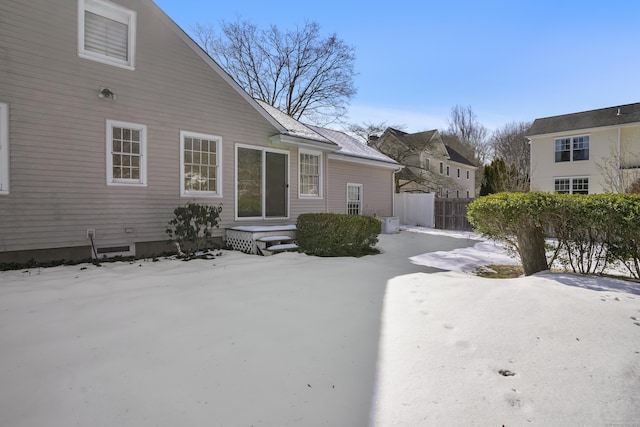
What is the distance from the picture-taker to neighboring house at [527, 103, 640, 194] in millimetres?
16656

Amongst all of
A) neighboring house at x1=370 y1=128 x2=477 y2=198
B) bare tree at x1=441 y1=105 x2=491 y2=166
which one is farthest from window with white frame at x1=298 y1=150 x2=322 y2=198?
bare tree at x1=441 y1=105 x2=491 y2=166

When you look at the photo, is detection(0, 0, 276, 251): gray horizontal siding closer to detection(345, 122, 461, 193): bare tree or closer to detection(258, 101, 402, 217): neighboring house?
detection(258, 101, 402, 217): neighboring house

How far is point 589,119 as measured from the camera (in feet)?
60.1

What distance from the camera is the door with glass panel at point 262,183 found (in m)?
8.74

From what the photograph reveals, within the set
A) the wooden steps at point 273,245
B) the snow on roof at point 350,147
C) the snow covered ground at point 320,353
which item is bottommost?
the snow covered ground at point 320,353

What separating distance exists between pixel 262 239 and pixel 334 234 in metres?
1.63

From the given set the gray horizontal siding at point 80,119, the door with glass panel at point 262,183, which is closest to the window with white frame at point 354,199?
the door with glass panel at point 262,183

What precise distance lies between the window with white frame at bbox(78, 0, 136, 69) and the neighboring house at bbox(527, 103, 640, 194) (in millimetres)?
19472

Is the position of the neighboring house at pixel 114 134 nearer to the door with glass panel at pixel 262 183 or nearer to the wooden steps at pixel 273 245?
the door with glass panel at pixel 262 183

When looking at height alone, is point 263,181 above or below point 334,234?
above

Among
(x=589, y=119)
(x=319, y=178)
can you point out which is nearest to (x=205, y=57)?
(x=319, y=178)

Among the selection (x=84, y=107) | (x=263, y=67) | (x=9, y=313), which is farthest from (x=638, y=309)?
(x=263, y=67)

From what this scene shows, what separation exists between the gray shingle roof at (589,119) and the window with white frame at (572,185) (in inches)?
108

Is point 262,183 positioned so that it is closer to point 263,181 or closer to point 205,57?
point 263,181
